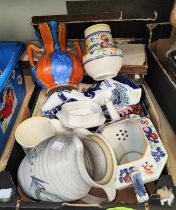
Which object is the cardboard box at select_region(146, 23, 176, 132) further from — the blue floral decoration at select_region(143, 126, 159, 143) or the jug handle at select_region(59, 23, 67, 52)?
the jug handle at select_region(59, 23, 67, 52)

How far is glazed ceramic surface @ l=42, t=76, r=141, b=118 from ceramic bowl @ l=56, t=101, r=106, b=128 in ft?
0.05

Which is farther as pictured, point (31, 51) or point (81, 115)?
point (31, 51)

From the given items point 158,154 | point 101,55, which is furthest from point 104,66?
point 158,154

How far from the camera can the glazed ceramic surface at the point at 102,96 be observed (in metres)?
0.71

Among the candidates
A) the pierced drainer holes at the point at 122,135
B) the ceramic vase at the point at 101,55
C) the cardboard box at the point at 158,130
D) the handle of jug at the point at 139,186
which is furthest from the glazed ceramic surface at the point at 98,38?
the handle of jug at the point at 139,186

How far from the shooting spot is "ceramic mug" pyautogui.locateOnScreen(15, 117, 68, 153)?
669mm

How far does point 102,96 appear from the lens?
0.71 meters

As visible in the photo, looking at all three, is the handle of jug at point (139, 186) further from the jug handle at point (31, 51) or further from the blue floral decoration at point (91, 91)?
the jug handle at point (31, 51)

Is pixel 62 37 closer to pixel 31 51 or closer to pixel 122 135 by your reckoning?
pixel 31 51

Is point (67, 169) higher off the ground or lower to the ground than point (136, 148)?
higher

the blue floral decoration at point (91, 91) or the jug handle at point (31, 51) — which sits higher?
the jug handle at point (31, 51)

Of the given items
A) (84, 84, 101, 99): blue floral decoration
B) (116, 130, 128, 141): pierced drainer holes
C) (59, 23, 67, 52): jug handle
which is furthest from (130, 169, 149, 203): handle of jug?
(59, 23, 67, 52): jug handle

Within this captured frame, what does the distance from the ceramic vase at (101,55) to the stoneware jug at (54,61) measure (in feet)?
0.12

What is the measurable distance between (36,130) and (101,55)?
0.79ft
